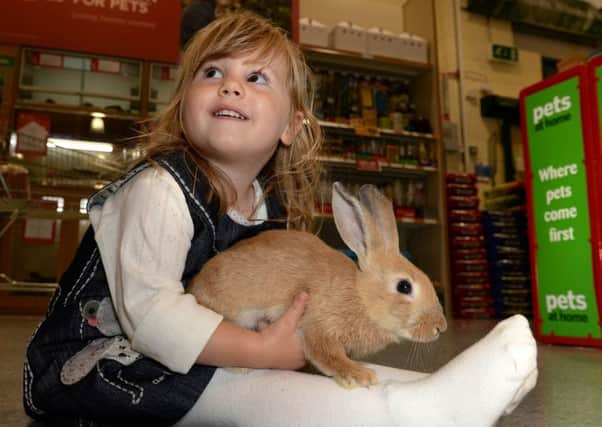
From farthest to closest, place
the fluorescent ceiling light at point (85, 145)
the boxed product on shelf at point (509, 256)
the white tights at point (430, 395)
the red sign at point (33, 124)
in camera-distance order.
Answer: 1. the boxed product on shelf at point (509, 256)
2. the red sign at point (33, 124)
3. the fluorescent ceiling light at point (85, 145)
4. the white tights at point (430, 395)

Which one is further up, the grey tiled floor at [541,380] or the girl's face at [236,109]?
the girl's face at [236,109]

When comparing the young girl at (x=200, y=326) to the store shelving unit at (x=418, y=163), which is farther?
the store shelving unit at (x=418, y=163)

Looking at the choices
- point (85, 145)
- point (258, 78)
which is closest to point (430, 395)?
point (258, 78)

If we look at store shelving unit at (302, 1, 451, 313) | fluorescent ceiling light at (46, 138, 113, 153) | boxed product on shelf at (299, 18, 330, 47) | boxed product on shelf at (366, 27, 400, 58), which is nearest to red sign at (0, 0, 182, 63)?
fluorescent ceiling light at (46, 138, 113, 153)

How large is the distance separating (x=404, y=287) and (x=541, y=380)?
27.8 inches

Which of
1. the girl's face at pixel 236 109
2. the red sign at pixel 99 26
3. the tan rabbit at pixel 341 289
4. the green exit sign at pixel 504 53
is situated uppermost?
the green exit sign at pixel 504 53

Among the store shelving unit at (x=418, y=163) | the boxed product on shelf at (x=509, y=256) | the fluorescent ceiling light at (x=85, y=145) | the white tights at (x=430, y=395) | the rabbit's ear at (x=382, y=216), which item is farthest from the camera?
the boxed product on shelf at (x=509, y=256)

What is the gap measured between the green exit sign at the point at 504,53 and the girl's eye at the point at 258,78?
4.15m

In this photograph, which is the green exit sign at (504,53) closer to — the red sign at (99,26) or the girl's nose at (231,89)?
the red sign at (99,26)

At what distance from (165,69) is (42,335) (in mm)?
2802

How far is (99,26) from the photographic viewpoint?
297cm

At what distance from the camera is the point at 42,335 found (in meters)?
0.78

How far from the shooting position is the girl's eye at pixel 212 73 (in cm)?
88

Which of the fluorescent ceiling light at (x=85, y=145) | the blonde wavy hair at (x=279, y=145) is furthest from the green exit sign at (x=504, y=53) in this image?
the blonde wavy hair at (x=279, y=145)
